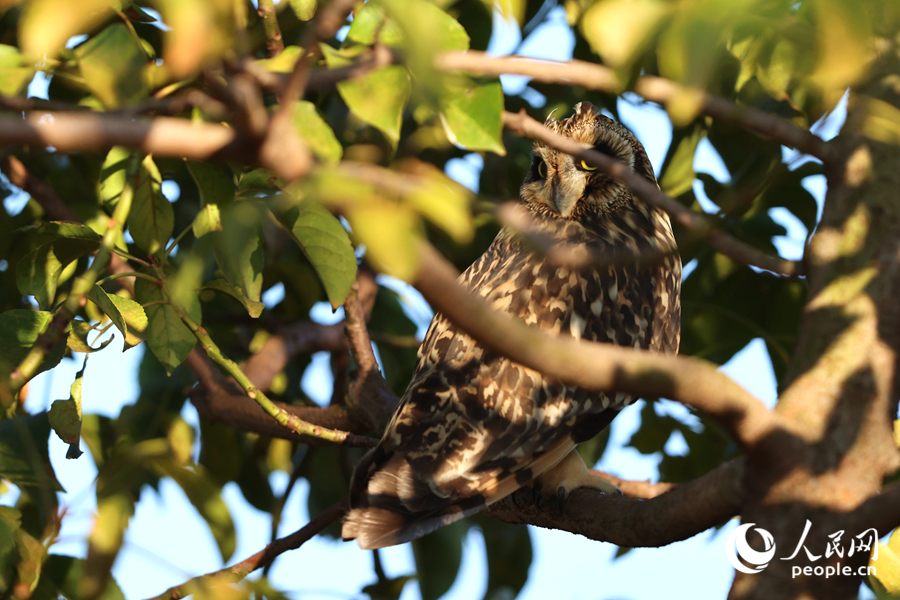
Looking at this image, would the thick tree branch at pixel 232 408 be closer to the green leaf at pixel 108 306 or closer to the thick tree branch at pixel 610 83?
the green leaf at pixel 108 306

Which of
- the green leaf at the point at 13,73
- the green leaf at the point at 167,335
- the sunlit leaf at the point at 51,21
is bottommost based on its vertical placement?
the green leaf at the point at 167,335

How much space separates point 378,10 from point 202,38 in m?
0.57

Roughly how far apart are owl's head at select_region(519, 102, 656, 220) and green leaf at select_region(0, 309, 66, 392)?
6.38ft

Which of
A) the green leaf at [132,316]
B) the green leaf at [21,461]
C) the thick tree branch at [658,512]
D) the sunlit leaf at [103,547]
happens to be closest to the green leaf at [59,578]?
the green leaf at [21,461]

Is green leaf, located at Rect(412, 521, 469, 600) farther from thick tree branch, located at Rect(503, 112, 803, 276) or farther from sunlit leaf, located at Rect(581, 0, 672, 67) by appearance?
sunlit leaf, located at Rect(581, 0, 672, 67)

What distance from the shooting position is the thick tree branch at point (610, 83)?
3.32 feet

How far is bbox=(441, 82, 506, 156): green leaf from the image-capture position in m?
1.11

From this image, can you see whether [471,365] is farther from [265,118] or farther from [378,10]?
[265,118]

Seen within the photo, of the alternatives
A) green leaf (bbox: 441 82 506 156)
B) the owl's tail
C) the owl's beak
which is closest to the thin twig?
green leaf (bbox: 441 82 506 156)

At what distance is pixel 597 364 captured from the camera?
2.85ft

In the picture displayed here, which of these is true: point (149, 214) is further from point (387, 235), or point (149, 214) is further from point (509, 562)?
point (509, 562)

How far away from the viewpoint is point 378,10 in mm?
1117

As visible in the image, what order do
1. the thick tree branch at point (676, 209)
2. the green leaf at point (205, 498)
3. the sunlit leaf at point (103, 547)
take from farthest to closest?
the green leaf at point (205, 498) → the thick tree branch at point (676, 209) → the sunlit leaf at point (103, 547)

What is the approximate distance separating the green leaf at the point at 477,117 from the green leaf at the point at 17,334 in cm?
103
